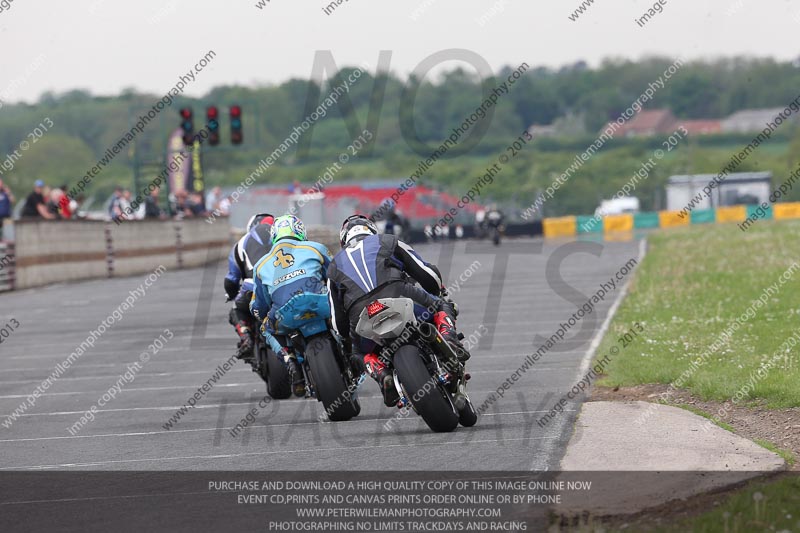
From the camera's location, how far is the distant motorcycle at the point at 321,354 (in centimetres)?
982

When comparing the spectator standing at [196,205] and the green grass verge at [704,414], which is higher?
the green grass verge at [704,414]

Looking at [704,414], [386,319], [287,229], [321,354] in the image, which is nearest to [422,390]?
[386,319]

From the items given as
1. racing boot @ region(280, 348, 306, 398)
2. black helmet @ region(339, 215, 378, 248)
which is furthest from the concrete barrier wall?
black helmet @ region(339, 215, 378, 248)

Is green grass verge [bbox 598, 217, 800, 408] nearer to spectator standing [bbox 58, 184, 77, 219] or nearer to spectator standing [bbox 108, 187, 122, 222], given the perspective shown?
spectator standing [bbox 58, 184, 77, 219]

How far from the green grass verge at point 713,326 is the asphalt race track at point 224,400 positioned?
0.65 metres

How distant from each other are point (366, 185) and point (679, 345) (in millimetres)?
54176

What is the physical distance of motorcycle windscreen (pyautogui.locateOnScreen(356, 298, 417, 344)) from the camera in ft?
28.8

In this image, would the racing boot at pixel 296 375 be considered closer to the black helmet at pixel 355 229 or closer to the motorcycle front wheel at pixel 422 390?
the black helmet at pixel 355 229

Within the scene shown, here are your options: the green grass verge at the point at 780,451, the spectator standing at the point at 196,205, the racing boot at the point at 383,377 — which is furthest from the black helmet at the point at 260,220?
the spectator standing at the point at 196,205

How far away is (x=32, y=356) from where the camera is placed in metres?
17.4

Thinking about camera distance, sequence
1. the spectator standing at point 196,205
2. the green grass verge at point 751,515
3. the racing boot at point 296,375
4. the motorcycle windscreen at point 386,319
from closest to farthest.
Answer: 1. the green grass verge at point 751,515
2. the motorcycle windscreen at point 386,319
3. the racing boot at point 296,375
4. the spectator standing at point 196,205

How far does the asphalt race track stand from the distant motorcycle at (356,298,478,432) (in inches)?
7.5

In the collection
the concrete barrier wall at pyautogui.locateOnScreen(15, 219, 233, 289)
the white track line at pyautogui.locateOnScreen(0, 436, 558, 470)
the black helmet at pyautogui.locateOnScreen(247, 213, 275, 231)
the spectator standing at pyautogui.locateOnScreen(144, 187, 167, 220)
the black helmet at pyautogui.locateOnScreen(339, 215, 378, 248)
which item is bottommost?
the concrete barrier wall at pyautogui.locateOnScreen(15, 219, 233, 289)

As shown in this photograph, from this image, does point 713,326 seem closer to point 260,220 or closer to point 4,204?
point 260,220
